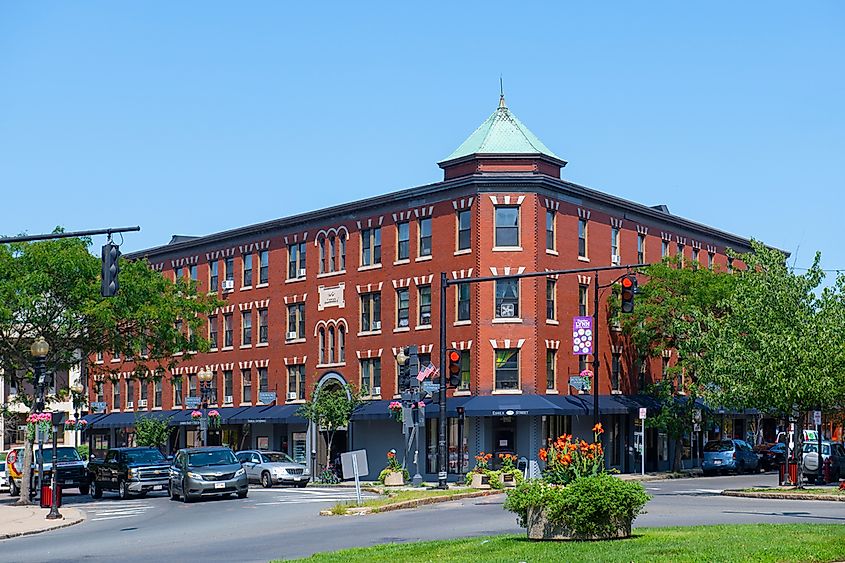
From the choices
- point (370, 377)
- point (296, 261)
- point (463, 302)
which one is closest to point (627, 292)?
point (463, 302)

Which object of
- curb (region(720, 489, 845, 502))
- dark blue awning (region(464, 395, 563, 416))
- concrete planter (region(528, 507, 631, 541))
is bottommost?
curb (region(720, 489, 845, 502))

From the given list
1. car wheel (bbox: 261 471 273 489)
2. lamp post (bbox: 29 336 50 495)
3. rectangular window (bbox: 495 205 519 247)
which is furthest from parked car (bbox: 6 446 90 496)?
rectangular window (bbox: 495 205 519 247)

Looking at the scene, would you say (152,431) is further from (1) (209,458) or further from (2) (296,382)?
(1) (209,458)

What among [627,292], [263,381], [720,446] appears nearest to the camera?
[627,292]

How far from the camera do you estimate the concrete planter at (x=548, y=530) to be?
18.7 m

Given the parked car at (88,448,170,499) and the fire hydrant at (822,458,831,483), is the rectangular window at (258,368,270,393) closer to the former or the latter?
the parked car at (88,448,170,499)

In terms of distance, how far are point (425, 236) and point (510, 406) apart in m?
9.33

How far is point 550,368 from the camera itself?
55844 millimetres

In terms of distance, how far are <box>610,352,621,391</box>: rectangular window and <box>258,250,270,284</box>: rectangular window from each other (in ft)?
61.8

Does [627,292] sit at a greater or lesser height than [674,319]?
lesser

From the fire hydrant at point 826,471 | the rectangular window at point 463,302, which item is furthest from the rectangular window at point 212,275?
the fire hydrant at point 826,471

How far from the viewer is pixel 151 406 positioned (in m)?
74.1

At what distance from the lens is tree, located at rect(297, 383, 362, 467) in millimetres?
58188

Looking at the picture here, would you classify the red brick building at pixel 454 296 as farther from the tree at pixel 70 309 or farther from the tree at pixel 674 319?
the tree at pixel 70 309
